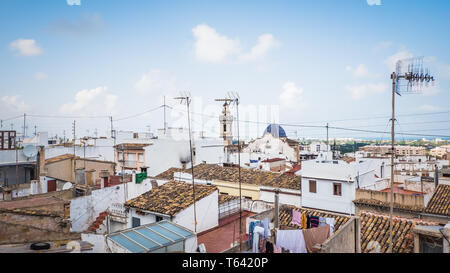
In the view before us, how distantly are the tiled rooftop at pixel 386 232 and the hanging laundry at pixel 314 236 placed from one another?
Result: 182 cm

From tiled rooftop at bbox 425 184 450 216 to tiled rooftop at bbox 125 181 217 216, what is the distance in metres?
9.83

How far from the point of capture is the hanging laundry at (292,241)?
7.45m

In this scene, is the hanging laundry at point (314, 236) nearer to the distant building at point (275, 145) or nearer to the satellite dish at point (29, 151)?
the satellite dish at point (29, 151)

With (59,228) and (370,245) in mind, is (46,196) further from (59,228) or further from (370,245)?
(370,245)

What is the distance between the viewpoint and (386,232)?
950cm

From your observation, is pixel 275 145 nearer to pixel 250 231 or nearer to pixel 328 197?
pixel 328 197

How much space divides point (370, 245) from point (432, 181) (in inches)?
470

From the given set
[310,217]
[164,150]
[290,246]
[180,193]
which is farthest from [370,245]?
[164,150]

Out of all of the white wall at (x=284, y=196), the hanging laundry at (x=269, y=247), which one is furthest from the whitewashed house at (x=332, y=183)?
the hanging laundry at (x=269, y=247)

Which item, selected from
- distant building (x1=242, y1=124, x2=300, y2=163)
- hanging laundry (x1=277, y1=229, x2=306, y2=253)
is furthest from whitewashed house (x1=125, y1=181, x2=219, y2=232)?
distant building (x1=242, y1=124, x2=300, y2=163)

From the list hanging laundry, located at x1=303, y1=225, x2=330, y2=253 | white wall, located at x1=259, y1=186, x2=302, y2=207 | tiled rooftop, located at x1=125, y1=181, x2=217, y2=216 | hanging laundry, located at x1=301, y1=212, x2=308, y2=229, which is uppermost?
tiled rooftop, located at x1=125, y1=181, x2=217, y2=216

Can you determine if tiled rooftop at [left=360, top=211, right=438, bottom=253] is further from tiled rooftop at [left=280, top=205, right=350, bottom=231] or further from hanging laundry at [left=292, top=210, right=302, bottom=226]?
hanging laundry at [left=292, top=210, right=302, bottom=226]

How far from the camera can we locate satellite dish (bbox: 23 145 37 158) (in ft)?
61.9

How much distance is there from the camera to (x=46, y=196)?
12.7 metres
